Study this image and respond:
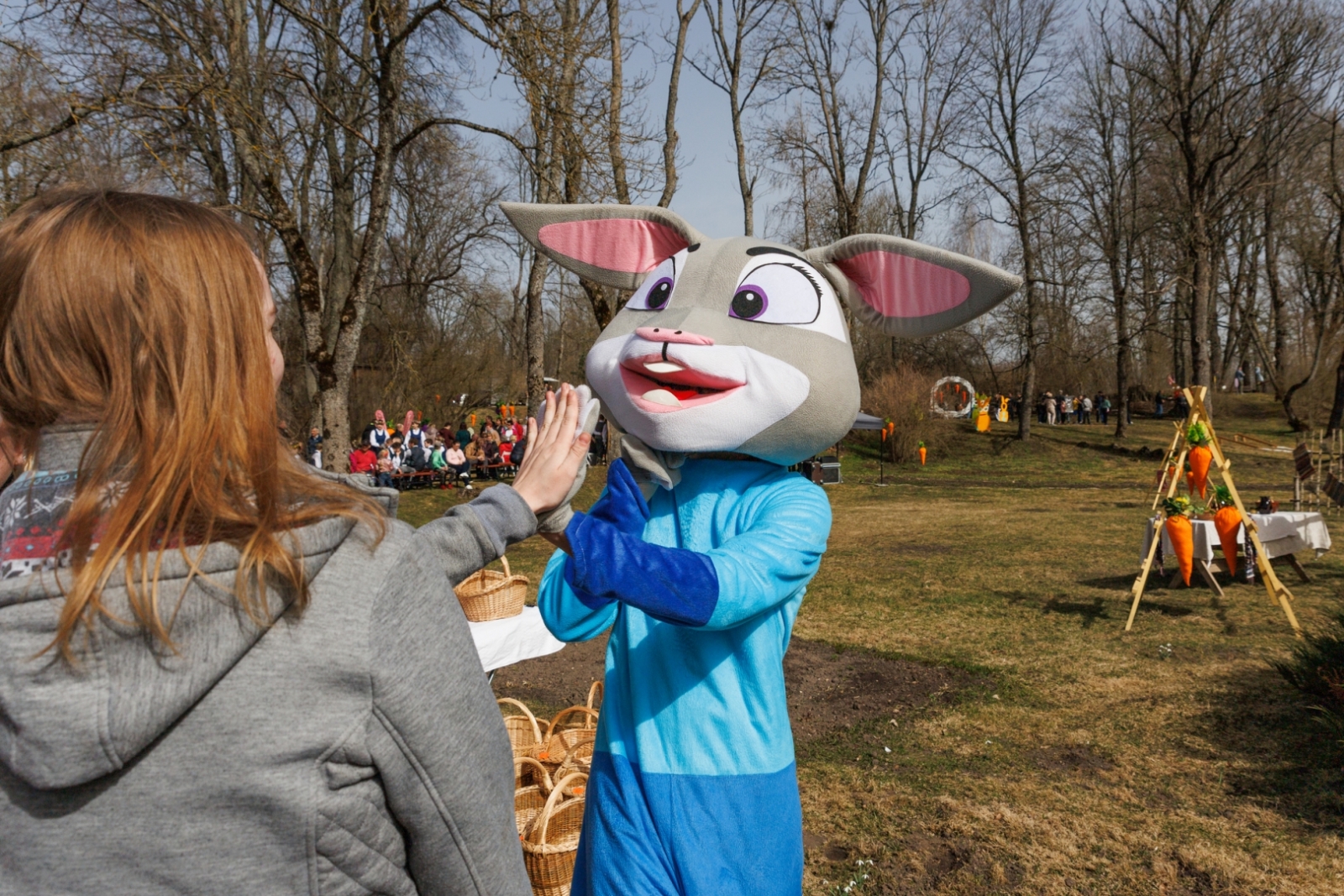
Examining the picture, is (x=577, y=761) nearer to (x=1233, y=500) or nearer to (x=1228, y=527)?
(x=1233, y=500)

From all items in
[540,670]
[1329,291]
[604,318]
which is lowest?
[540,670]

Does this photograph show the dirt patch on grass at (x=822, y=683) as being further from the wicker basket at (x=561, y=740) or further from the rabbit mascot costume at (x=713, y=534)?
the rabbit mascot costume at (x=713, y=534)

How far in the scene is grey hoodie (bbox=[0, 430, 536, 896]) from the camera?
0.86 meters

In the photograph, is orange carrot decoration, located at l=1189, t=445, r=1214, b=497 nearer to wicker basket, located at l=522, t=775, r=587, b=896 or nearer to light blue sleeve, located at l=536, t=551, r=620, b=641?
wicker basket, located at l=522, t=775, r=587, b=896

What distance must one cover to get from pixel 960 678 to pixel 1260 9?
19.1m

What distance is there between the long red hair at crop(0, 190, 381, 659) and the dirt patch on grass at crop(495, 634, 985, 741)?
178 inches

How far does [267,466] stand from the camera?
986mm

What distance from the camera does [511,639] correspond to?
171 inches

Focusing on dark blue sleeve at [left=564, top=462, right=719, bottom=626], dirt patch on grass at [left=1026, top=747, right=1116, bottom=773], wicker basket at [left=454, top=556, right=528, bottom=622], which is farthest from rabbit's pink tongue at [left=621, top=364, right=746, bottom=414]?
dirt patch on grass at [left=1026, top=747, right=1116, bottom=773]

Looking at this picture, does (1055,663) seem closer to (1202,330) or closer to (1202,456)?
(1202,456)

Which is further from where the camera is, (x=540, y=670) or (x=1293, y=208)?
(x=1293, y=208)

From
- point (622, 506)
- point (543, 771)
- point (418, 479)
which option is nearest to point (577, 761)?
point (543, 771)

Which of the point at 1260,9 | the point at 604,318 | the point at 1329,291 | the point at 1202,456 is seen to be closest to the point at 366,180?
the point at 604,318

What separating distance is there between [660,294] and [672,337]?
0.37 m
